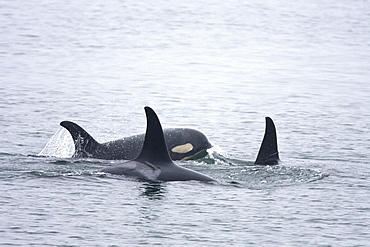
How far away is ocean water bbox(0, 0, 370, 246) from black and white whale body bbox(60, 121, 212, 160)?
248 millimetres

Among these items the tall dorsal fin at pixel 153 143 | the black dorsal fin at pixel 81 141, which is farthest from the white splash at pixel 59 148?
the tall dorsal fin at pixel 153 143

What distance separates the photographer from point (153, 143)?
39.6 feet

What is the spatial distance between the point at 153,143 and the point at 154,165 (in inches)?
15.4

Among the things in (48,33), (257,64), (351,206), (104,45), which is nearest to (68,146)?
(351,206)

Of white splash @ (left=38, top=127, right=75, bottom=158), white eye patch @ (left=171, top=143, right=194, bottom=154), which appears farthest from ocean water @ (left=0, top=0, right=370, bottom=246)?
white eye patch @ (left=171, top=143, right=194, bottom=154)

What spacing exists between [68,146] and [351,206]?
217 inches

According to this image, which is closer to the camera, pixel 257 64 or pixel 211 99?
pixel 211 99

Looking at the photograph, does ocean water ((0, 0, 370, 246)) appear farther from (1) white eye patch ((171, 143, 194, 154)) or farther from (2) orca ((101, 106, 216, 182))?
(1) white eye patch ((171, 143, 194, 154))

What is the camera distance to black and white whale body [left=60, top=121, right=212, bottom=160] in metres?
13.9

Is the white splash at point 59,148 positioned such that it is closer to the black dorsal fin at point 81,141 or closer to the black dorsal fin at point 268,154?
the black dorsal fin at point 81,141

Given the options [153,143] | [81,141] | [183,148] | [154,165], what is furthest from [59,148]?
[153,143]

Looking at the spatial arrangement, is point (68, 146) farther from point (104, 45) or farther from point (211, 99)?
point (104, 45)

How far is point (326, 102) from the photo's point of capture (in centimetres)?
2203

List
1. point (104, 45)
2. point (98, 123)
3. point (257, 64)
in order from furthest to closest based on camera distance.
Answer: point (104, 45)
point (257, 64)
point (98, 123)
